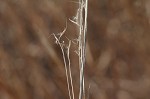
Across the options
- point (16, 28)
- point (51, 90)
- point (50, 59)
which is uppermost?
point (16, 28)

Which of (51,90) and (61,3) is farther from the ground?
(61,3)

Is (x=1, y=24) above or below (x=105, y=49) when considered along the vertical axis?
above

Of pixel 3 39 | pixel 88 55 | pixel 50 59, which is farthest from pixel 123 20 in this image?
pixel 3 39

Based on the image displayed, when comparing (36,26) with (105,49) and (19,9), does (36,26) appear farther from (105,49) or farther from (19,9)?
(105,49)

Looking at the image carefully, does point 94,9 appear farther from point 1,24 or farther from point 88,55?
point 1,24

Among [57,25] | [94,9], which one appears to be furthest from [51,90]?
[94,9]
